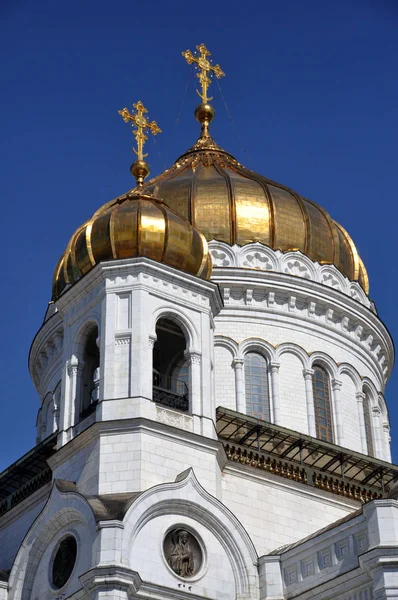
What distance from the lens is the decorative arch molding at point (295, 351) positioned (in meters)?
29.7

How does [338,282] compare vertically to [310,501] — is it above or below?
above

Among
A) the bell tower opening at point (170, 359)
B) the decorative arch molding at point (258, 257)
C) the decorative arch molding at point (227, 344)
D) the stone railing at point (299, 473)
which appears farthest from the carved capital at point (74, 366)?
the decorative arch molding at point (258, 257)

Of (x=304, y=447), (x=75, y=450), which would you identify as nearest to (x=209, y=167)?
(x=304, y=447)

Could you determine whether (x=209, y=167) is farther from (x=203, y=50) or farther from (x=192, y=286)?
(x=192, y=286)

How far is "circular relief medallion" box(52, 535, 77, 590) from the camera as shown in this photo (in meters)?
22.0

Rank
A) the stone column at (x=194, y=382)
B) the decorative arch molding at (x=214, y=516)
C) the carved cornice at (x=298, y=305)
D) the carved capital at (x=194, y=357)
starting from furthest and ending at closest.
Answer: the carved cornice at (x=298, y=305) → the carved capital at (x=194, y=357) → the stone column at (x=194, y=382) → the decorative arch molding at (x=214, y=516)

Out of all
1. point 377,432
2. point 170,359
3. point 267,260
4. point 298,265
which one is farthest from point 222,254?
point 377,432

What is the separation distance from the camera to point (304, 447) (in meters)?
26.1

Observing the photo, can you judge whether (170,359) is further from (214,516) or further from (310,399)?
(214,516)

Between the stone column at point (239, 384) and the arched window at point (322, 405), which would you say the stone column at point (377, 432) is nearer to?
the arched window at point (322, 405)

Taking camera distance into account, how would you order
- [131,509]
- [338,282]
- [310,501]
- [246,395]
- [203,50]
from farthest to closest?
[203,50] < [338,282] < [246,395] < [310,501] < [131,509]

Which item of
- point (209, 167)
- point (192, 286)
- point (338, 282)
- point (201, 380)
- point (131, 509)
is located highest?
point (209, 167)

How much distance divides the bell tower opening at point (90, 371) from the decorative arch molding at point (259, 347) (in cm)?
489

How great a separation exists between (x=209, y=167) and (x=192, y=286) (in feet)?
29.8
